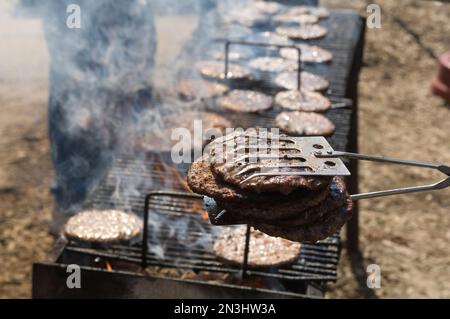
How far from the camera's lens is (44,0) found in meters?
6.30

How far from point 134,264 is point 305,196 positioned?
2.28 metres

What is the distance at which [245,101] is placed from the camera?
6352 millimetres

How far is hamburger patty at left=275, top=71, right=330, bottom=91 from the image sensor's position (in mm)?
6660

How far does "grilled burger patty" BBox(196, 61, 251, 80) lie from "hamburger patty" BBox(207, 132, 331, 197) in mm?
4177

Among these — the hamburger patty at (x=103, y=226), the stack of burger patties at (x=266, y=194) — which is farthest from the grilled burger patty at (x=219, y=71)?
the stack of burger patties at (x=266, y=194)

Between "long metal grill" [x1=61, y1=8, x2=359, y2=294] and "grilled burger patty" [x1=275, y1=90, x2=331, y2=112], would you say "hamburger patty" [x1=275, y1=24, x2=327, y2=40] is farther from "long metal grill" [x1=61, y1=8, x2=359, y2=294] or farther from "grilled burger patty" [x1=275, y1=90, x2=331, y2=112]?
"long metal grill" [x1=61, y1=8, x2=359, y2=294]

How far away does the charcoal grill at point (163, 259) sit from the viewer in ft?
13.1

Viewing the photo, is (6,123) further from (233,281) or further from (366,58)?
(366,58)

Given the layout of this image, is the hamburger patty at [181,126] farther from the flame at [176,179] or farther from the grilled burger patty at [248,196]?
the grilled burger patty at [248,196]

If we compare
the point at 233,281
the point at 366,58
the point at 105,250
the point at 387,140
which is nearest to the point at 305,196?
the point at 233,281

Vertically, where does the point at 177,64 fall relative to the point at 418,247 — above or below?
above

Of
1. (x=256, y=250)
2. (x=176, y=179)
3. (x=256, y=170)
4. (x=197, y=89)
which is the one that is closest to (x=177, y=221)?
(x=176, y=179)

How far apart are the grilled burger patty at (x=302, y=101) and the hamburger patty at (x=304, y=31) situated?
1.74 metres

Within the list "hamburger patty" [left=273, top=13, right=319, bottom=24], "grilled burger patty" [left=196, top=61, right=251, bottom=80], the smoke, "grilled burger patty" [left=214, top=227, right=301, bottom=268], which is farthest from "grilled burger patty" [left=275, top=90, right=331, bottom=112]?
"hamburger patty" [left=273, top=13, right=319, bottom=24]
